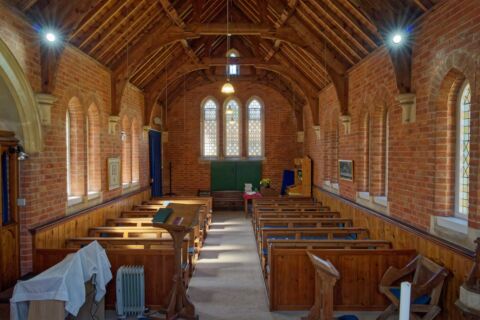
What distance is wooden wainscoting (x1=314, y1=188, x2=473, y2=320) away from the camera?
4.34 m

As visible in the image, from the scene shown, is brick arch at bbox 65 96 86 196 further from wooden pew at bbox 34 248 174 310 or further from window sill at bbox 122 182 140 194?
window sill at bbox 122 182 140 194

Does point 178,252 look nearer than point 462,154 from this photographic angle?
No

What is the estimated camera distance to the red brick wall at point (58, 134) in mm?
5465

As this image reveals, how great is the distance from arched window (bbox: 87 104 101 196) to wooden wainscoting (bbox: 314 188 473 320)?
553cm

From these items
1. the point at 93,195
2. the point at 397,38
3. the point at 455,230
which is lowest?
the point at 455,230

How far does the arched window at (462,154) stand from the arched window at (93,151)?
674 centimetres

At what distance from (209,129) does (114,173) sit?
6.65m

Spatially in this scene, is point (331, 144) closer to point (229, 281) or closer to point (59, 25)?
point (229, 281)

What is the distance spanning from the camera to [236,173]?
15.2 meters

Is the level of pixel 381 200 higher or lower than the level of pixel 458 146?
lower

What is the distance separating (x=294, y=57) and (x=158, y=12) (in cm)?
410

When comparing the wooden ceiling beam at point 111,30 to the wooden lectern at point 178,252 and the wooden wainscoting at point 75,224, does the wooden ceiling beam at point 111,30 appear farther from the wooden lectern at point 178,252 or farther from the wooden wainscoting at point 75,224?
the wooden lectern at point 178,252

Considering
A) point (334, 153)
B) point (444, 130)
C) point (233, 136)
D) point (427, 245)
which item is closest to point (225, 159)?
point (233, 136)

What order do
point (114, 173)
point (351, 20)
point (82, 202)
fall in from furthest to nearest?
1. point (114, 173)
2. point (82, 202)
3. point (351, 20)
